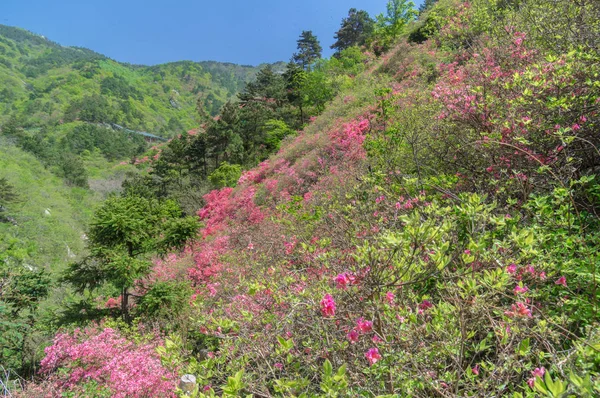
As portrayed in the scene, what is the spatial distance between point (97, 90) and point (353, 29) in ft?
268

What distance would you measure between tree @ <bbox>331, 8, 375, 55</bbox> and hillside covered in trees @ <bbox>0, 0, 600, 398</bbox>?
2385 cm

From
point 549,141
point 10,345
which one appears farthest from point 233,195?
point 549,141

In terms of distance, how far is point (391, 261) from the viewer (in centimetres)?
212

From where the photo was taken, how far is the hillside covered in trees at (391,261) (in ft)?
6.13

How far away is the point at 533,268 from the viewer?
209 cm

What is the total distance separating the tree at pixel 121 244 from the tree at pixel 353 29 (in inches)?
1477

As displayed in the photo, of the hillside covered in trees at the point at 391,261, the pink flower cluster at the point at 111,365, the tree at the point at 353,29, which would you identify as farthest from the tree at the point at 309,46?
the pink flower cluster at the point at 111,365

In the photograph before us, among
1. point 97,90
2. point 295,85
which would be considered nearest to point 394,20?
point 295,85

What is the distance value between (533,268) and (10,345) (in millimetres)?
9897

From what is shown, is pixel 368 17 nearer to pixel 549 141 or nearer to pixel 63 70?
pixel 549 141

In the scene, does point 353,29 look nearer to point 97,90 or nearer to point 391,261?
point 391,261

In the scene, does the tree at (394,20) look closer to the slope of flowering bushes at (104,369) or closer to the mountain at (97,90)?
the slope of flowering bushes at (104,369)

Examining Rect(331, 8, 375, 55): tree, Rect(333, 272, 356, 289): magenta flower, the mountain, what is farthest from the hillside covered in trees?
the mountain

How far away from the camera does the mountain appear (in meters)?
75.4
